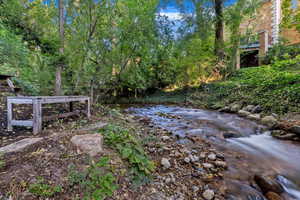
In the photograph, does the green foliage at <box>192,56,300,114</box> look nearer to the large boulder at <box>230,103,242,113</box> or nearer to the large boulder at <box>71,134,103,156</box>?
the large boulder at <box>230,103,242,113</box>

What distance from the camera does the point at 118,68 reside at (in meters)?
8.27

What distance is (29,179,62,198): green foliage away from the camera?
4.52ft

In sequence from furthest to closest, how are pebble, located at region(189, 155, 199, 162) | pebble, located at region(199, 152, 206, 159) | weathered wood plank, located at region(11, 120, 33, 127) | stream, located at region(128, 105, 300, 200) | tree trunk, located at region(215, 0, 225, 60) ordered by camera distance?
1. tree trunk, located at region(215, 0, 225, 60)
2. weathered wood plank, located at region(11, 120, 33, 127)
3. pebble, located at region(199, 152, 206, 159)
4. pebble, located at region(189, 155, 199, 162)
5. stream, located at region(128, 105, 300, 200)

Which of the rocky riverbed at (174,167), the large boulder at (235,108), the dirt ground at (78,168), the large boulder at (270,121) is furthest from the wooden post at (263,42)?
the dirt ground at (78,168)

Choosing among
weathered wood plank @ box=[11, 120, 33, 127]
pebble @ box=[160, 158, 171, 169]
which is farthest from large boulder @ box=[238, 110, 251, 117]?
weathered wood plank @ box=[11, 120, 33, 127]

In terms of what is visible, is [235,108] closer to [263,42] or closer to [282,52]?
[282,52]

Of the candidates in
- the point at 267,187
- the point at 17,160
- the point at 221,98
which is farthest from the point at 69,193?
the point at 221,98

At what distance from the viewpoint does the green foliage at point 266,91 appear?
501 cm

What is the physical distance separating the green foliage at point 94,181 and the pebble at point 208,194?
112 cm

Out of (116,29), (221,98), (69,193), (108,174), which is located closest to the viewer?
(69,193)

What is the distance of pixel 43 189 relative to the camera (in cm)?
141

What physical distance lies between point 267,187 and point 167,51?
9986 mm

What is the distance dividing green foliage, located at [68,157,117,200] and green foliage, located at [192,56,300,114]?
5.79m

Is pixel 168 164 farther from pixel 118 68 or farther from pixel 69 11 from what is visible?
pixel 118 68
